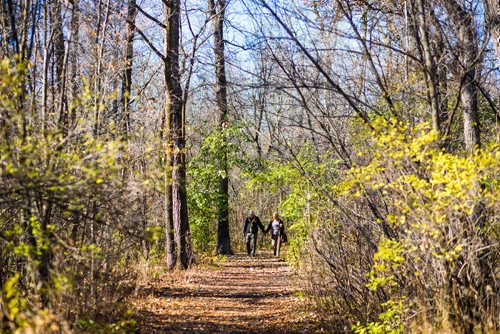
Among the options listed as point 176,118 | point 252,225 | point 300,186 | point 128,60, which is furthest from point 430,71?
point 252,225

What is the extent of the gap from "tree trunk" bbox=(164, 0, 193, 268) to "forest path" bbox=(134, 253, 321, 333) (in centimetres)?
74

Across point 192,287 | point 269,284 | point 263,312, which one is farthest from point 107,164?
point 269,284

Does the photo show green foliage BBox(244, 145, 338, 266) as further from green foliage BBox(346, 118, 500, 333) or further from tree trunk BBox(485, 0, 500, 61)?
green foliage BBox(346, 118, 500, 333)

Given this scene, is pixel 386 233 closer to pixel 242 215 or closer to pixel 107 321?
pixel 107 321

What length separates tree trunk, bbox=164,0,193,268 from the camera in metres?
10.5

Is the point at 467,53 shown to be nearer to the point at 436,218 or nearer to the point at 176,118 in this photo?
the point at 436,218

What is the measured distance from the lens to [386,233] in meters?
5.17

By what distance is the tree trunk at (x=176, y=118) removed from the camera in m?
10.5

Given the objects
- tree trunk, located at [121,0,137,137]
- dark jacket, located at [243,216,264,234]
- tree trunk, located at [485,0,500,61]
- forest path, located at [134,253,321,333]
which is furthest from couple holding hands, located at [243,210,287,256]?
tree trunk, located at [485,0,500,61]

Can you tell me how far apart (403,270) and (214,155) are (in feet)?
36.0

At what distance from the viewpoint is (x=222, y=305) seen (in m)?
8.34

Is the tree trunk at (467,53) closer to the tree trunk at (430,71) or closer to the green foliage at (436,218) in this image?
the tree trunk at (430,71)

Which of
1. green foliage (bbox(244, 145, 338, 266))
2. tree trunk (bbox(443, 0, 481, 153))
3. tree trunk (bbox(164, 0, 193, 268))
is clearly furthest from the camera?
tree trunk (bbox(164, 0, 193, 268))

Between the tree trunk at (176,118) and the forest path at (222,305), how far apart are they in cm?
74
